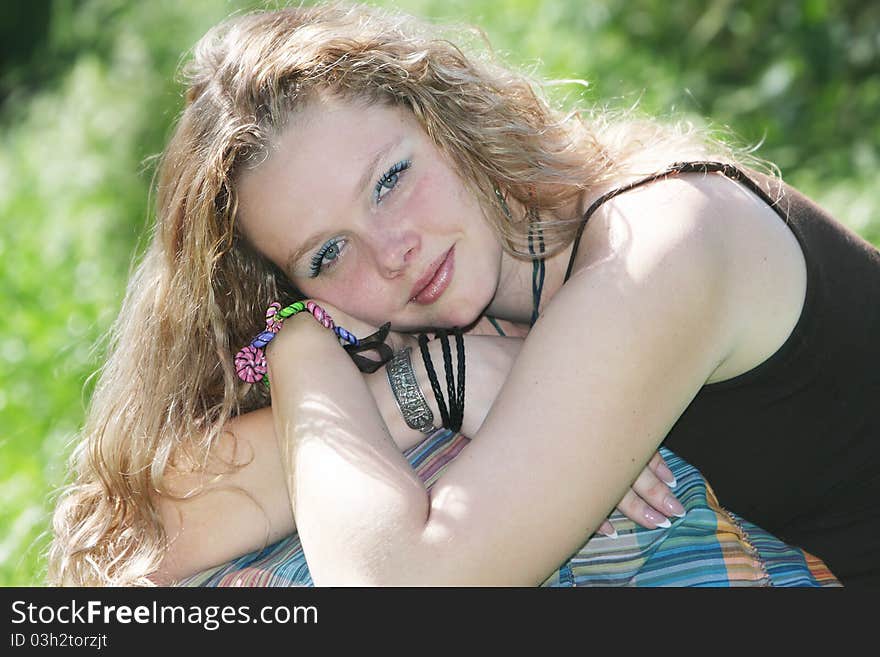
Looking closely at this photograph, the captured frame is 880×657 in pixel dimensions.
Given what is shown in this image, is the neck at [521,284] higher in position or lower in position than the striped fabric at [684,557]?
higher

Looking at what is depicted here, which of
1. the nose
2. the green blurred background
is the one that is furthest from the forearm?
the green blurred background

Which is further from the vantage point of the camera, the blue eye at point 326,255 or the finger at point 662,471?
the blue eye at point 326,255

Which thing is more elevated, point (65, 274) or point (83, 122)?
point (83, 122)

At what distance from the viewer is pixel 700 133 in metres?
2.88

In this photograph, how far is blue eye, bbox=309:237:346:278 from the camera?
2445mm

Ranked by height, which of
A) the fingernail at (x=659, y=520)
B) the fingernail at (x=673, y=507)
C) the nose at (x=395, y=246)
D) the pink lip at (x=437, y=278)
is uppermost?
the nose at (x=395, y=246)

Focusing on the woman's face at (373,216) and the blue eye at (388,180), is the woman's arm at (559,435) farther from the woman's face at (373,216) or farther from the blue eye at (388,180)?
the blue eye at (388,180)

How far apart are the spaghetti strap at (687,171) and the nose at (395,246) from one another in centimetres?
34

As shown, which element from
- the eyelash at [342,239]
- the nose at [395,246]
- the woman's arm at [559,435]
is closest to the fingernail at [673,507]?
the woman's arm at [559,435]

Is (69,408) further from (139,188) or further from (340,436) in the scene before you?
(340,436)

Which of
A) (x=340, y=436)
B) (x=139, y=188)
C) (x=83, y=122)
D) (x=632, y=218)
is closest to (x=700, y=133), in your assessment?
(x=632, y=218)

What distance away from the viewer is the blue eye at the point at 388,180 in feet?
7.85

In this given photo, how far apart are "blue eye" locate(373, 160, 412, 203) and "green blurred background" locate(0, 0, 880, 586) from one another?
1778mm

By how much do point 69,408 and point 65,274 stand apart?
4.61ft
